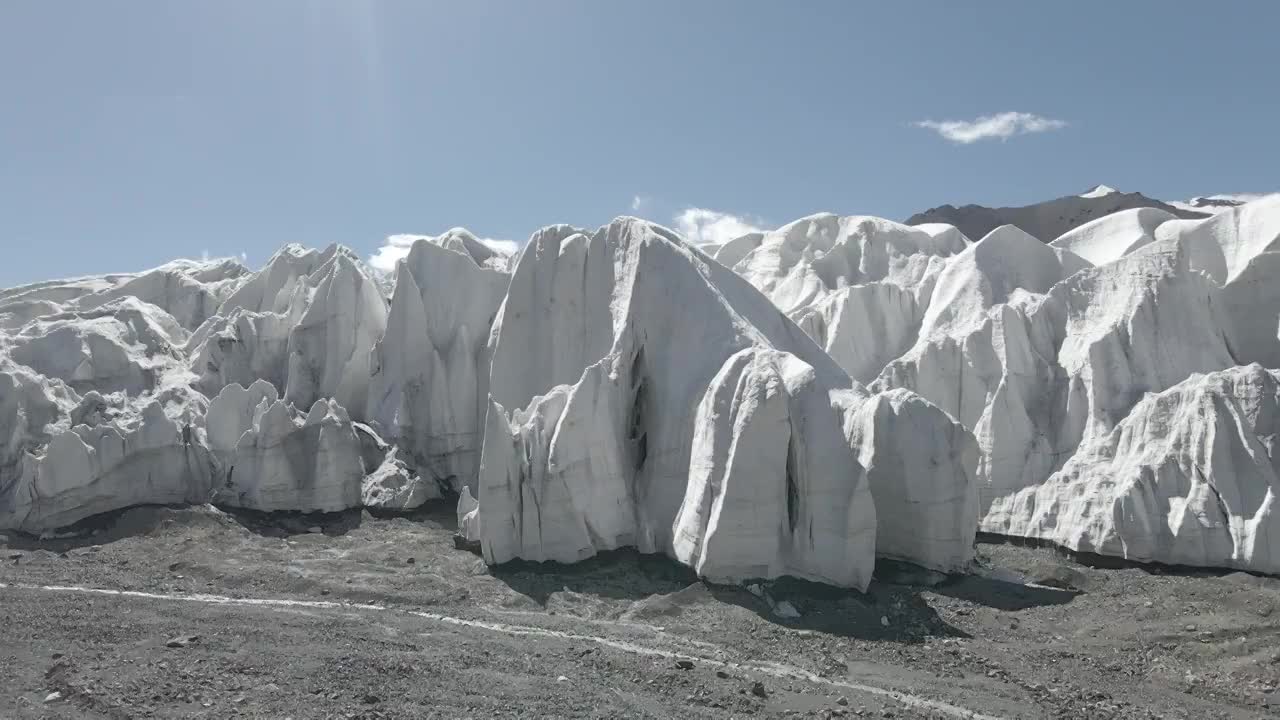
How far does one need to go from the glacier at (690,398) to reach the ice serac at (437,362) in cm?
10

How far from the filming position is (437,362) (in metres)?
34.3

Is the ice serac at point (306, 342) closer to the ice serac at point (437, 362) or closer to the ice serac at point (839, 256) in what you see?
the ice serac at point (437, 362)

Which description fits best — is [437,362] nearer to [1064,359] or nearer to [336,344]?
[336,344]

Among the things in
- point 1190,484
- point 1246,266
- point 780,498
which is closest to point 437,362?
point 780,498

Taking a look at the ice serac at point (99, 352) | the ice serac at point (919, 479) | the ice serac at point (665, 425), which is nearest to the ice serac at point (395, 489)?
the ice serac at point (665, 425)

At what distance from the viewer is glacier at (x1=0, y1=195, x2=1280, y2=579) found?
75.2 ft

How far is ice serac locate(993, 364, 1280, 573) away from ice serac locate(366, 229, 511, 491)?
20005 mm

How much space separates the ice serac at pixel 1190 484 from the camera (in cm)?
2336

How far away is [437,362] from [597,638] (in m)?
17.6

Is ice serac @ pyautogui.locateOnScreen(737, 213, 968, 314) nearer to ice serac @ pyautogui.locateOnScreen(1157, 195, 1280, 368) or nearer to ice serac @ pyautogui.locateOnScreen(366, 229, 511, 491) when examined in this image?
ice serac @ pyautogui.locateOnScreen(1157, 195, 1280, 368)

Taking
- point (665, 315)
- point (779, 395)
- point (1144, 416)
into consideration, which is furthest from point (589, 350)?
point (1144, 416)

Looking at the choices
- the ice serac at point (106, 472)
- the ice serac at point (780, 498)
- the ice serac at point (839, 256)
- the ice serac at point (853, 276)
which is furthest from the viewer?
the ice serac at point (839, 256)

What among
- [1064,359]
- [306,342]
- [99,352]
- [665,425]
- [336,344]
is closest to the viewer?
[665,425]

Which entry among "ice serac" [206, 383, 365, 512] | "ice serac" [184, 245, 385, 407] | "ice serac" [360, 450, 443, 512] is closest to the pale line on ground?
"ice serac" [206, 383, 365, 512]
